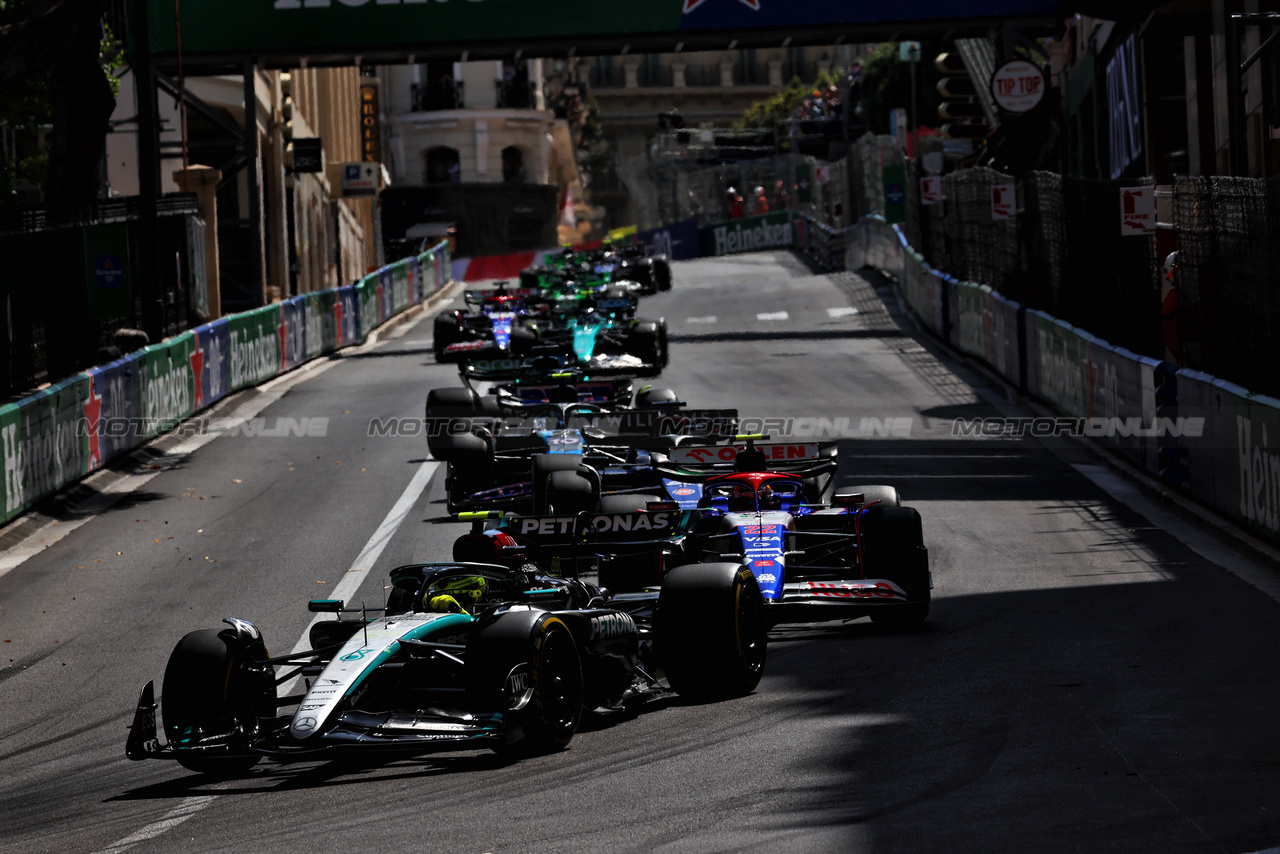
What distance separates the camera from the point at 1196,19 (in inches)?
985

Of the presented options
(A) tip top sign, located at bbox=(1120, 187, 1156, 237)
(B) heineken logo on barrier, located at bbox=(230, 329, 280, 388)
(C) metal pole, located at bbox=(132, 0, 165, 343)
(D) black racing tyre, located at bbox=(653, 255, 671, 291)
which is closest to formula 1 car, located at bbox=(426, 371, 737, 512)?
(A) tip top sign, located at bbox=(1120, 187, 1156, 237)

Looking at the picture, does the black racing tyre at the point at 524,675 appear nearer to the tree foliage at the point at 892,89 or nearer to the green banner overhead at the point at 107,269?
the green banner overhead at the point at 107,269

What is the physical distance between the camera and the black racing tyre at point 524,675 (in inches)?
271

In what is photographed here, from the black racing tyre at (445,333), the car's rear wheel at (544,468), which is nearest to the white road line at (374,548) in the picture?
the car's rear wheel at (544,468)

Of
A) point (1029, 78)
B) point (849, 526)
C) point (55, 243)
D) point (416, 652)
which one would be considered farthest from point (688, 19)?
point (416, 652)

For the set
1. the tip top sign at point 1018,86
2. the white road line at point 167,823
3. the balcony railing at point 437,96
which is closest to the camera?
the white road line at point 167,823

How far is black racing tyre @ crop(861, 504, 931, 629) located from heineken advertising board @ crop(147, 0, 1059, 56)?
21.4 m

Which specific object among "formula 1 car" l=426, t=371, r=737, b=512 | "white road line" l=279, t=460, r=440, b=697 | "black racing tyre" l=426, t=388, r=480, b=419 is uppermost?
"black racing tyre" l=426, t=388, r=480, b=419

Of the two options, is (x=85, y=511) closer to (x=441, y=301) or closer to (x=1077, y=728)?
(x=1077, y=728)

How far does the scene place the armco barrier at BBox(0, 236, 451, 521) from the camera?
598 inches

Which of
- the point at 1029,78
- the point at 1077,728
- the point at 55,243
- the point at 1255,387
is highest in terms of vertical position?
the point at 1029,78

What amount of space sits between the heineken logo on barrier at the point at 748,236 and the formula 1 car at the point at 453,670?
5483 centimetres

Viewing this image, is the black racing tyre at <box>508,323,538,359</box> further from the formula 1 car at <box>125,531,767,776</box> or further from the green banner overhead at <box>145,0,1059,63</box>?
the formula 1 car at <box>125,531,767,776</box>

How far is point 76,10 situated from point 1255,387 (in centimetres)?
1416
